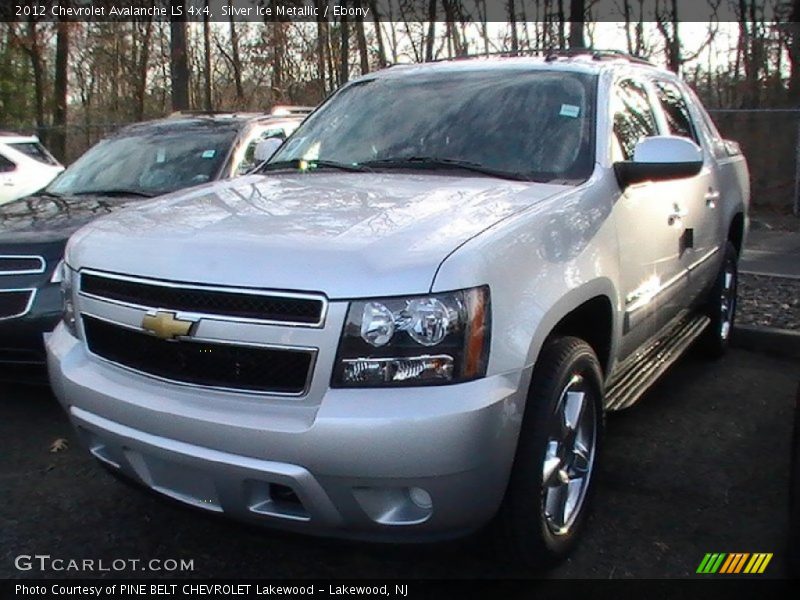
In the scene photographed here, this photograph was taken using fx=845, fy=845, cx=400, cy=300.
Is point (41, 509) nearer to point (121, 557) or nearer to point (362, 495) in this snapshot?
point (121, 557)

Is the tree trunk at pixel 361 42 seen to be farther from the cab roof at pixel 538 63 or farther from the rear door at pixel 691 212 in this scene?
the cab roof at pixel 538 63

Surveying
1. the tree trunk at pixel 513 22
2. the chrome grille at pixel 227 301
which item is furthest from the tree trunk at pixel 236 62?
the chrome grille at pixel 227 301

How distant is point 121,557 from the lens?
123 inches

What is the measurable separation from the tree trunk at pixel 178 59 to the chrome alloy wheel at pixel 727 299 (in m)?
12.0

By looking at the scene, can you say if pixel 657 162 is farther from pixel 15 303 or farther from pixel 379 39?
pixel 379 39

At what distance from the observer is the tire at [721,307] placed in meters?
5.38

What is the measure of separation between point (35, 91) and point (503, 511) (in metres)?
27.1

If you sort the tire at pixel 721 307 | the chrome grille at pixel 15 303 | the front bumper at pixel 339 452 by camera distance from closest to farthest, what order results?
1. the front bumper at pixel 339 452
2. the chrome grille at pixel 15 303
3. the tire at pixel 721 307

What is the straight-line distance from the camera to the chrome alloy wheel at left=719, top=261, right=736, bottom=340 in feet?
17.9

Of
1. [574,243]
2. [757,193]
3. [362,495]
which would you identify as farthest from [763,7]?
[362,495]

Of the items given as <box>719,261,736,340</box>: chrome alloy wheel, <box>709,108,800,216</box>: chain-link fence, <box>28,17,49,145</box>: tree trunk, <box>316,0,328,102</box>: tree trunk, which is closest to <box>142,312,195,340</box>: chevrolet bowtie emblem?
<box>719,261,736,340</box>: chrome alloy wheel

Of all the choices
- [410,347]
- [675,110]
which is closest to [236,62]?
[675,110]

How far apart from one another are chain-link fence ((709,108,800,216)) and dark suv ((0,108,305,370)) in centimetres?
925

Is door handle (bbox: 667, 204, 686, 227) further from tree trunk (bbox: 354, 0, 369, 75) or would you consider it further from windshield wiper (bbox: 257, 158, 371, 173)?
tree trunk (bbox: 354, 0, 369, 75)
